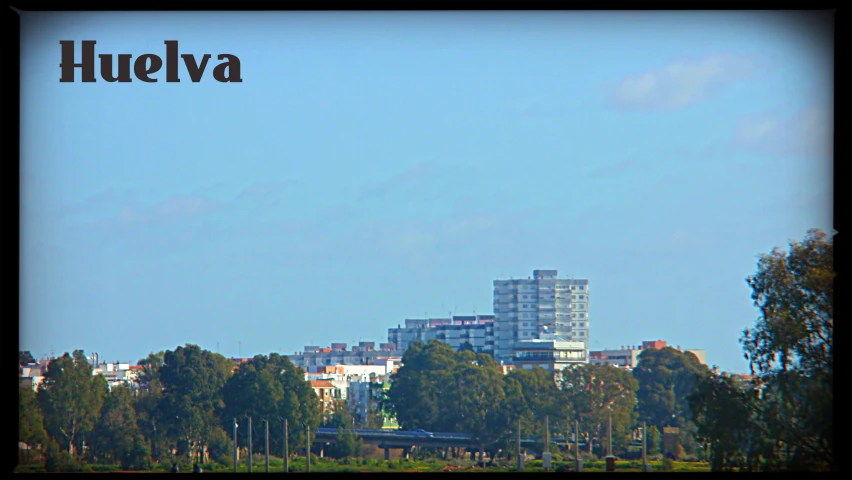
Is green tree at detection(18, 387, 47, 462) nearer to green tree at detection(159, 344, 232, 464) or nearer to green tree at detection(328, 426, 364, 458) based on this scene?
green tree at detection(159, 344, 232, 464)

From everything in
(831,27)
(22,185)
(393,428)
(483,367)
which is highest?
(831,27)

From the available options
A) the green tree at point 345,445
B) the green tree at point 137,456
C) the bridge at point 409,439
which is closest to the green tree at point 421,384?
the bridge at point 409,439

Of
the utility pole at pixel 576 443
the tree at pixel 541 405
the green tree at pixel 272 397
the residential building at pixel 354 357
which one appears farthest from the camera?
the residential building at pixel 354 357

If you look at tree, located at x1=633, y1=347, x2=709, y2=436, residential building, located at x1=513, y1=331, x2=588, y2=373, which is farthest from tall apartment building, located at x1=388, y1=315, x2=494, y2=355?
tree, located at x1=633, y1=347, x2=709, y2=436

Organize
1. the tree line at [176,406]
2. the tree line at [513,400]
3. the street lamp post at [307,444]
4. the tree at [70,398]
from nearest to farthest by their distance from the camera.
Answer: the tree line at [513,400], the tree at [70,398], the tree line at [176,406], the street lamp post at [307,444]

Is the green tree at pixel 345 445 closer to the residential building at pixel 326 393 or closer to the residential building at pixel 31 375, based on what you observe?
the residential building at pixel 326 393

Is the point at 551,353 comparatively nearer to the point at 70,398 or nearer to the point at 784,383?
the point at 70,398
